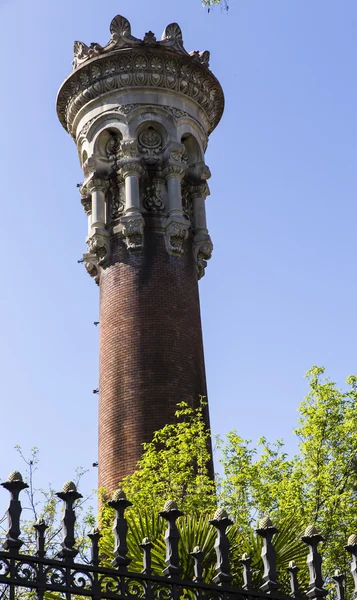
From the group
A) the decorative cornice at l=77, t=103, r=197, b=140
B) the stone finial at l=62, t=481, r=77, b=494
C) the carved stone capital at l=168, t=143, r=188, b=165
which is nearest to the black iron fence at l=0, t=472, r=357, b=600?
the stone finial at l=62, t=481, r=77, b=494

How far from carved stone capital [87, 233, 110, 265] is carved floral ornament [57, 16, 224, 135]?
5.01m

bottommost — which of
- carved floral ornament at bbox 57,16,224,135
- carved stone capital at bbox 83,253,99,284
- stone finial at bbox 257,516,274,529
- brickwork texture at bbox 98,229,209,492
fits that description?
stone finial at bbox 257,516,274,529

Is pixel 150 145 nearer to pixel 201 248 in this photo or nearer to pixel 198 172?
pixel 198 172

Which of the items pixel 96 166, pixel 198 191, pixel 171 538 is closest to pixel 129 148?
pixel 96 166

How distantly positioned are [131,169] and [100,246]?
8.51ft

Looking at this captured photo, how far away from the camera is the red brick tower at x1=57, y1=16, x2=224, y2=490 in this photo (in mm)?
29156

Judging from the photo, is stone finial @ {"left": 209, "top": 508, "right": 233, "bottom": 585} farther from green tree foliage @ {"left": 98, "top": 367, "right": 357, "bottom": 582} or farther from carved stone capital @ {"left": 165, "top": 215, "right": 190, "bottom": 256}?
carved stone capital @ {"left": 165, "top": 215, "right": 190, "bottom": 256}

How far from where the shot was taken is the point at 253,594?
31.9 feet

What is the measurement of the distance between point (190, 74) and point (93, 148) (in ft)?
13.7

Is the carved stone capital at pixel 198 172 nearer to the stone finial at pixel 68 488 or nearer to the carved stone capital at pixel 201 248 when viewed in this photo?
the carved stone capital at pixel 201 248

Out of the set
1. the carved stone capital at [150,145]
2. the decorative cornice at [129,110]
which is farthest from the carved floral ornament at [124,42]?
the carved stone capital at [150,145]

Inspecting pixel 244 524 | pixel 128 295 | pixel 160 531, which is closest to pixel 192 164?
pixel 128 295

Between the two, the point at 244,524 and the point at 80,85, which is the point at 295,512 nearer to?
the point at 244,524

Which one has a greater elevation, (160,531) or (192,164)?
(192,164)
